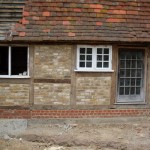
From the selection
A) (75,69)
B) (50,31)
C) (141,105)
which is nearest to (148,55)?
(141,105)

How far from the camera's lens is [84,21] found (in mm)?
12438

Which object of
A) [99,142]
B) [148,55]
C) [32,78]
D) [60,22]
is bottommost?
[99,142]

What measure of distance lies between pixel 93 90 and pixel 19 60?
8.63 feet

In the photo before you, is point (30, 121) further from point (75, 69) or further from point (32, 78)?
point (75, 69)

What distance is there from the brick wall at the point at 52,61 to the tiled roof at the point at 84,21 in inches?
17.7

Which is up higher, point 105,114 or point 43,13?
point 43,13

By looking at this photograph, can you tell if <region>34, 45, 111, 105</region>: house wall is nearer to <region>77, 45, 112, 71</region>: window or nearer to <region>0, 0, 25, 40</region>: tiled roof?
<region>77, 45, 112, 71</region>: window

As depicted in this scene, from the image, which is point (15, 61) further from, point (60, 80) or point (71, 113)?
point (71, 113)

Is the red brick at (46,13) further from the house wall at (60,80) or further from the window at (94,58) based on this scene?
the window at (94,58)

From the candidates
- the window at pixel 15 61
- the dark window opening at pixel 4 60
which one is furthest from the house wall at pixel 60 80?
the dark window opening at pixel 4 60

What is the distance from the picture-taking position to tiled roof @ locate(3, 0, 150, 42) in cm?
1205

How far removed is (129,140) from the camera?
36.6 ft

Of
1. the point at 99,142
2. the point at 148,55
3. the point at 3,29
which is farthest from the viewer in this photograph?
the point at 148,55

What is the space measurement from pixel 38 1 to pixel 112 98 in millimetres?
4059
